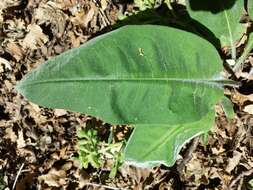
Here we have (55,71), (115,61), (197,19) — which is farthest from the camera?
(197,19)

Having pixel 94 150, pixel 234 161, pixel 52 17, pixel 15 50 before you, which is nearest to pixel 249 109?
pixel 234 161

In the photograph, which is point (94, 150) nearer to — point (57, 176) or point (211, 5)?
point (57, 176)

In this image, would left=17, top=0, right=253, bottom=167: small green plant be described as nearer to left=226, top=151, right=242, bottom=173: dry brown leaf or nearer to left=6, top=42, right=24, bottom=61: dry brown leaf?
left=226, top=151, right=242, bottom=173: dry brown leaf

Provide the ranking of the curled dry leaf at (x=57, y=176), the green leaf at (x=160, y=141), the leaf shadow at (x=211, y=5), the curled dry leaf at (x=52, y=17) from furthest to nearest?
the curled dry leaf at (x=52, y=17), the curled dry leaf at (x=57, y=176), the leaf shadow at (x=211, y=5), the green leaf at (x=160, y=141)

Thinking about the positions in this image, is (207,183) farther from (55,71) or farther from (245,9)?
(55,71)

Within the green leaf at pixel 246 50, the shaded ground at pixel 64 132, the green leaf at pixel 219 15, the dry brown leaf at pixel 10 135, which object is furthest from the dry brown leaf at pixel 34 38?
the green leaf at pixel 246 50

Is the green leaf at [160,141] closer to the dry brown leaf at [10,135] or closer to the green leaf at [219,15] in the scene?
the green leaf at [219,15]

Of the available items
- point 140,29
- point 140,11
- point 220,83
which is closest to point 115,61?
point 140,29
